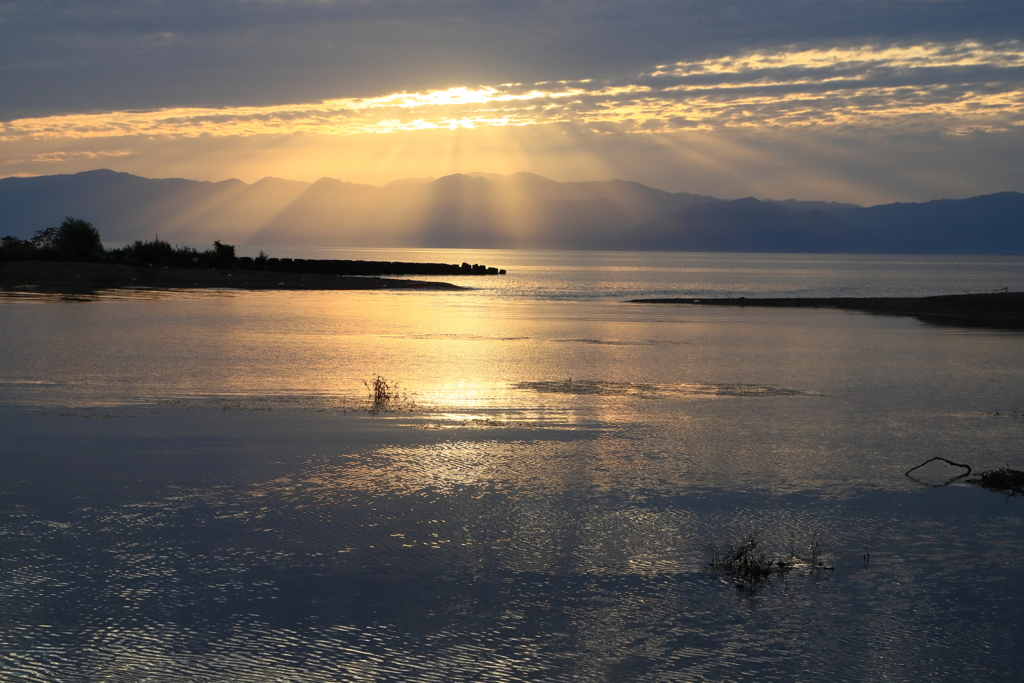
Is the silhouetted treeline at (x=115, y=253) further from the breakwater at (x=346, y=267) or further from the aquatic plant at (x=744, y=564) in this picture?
the aquatic plant at (x=744, y=564)

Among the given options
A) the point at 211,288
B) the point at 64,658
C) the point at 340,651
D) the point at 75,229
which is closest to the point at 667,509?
the point at 340,651

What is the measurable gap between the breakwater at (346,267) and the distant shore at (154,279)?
8272 mm

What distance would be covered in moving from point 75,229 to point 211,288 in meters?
20.8

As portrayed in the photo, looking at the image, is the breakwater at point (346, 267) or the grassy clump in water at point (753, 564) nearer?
the grassy clump in water at point (753, 564)

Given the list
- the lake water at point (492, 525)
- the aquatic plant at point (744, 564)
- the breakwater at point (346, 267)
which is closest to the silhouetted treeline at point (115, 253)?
the breakwater at point (346, 267)

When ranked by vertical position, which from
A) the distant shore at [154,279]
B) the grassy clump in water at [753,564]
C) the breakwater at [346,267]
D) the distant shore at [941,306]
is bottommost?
the grassy clump in water at [753,564]

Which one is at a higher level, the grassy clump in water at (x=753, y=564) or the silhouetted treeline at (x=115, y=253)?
the silhouetted treeline at (x=115, y=253)

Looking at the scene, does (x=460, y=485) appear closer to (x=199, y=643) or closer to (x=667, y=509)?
(x=667, y=509)

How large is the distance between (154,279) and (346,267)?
30.7 meters

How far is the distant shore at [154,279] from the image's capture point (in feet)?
192

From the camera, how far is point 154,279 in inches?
2522

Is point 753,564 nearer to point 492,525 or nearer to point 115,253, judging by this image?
point 492,525

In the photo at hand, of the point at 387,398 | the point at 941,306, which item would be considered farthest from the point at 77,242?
the point at 387,398

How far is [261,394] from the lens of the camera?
17.5 m
